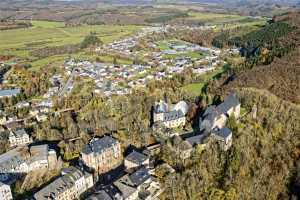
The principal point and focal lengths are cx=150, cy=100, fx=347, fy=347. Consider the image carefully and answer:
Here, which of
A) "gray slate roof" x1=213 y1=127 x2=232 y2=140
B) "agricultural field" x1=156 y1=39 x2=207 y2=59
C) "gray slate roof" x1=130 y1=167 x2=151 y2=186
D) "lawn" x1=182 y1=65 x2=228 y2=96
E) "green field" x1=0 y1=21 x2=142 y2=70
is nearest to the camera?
"gray slate roof" x1=130 y1=167 x2=151 y2=186

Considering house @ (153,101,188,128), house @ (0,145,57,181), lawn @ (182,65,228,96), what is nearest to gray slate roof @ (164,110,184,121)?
house @ (153,101,188,128)

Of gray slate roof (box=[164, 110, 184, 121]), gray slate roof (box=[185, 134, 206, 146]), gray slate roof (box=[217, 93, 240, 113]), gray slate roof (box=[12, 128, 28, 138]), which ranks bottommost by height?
gray slate roof (box=[12, 128, 28, 138])

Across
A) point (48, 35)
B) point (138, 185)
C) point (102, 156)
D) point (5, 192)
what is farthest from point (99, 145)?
point (48, 35)

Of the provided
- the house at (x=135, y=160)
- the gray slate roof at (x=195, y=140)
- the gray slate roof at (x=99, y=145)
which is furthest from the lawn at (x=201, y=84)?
the house at (x=135, y=160)

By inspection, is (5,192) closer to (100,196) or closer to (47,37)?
(100,196)

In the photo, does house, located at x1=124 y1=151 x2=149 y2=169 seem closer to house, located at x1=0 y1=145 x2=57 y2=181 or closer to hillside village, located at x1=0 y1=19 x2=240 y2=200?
hillside village, located at x1=0 y1=19 x2=240 y2=200
